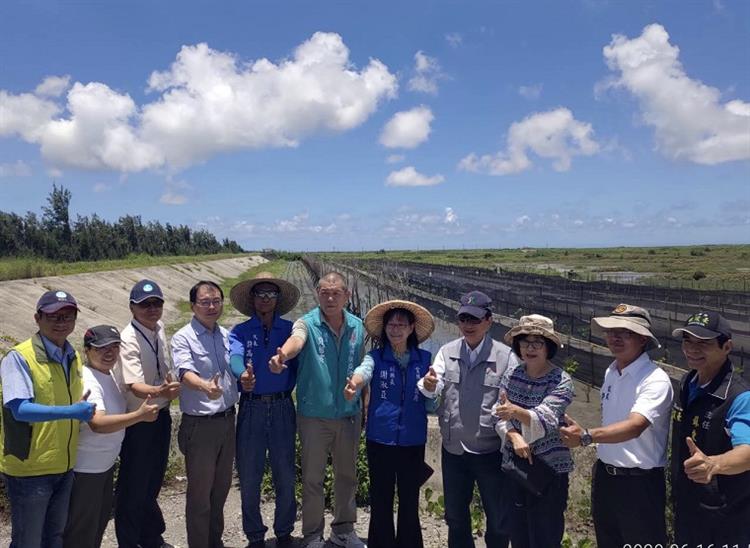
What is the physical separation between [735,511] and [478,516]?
173 centimetres

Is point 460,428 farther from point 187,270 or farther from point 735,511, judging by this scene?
point 187,270

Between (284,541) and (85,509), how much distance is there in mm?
1197

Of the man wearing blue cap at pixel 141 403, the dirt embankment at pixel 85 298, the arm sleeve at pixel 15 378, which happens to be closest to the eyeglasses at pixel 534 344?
the man wearing blue cap at pixel 141 403

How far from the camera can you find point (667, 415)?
2330 millimetres

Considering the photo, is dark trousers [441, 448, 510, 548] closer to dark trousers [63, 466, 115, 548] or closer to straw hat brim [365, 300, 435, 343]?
straw hat brim [365, 300, 435, 343]

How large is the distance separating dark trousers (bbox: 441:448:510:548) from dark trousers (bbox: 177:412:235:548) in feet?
4.29

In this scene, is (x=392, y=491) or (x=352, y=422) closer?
(x=392, y=491)

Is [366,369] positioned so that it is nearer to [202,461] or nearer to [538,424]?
[538,424]

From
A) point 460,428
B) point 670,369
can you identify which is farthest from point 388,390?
point 670,369

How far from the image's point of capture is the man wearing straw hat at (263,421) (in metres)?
3.07

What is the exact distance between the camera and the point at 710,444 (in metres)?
2.13

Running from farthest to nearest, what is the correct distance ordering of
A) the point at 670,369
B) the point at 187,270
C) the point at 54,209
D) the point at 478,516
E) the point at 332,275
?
the point at 54,209 → the point at 187,270 → the point at 670,369 → the point at 478,516 → the point at 332,275

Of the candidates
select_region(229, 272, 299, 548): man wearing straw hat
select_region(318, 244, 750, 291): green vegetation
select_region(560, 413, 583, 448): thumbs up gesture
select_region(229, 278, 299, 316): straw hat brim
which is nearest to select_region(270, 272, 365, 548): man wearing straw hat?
Answer: select_region(229, 272, 299, 548): man wearing straw hat

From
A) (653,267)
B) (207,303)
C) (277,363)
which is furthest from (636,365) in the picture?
(653,267)
